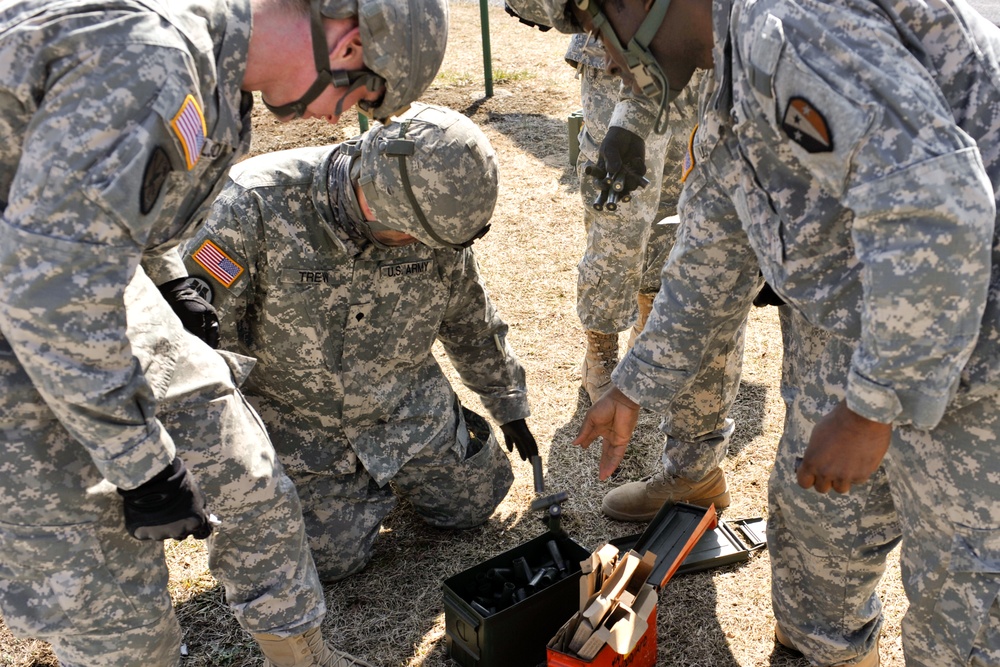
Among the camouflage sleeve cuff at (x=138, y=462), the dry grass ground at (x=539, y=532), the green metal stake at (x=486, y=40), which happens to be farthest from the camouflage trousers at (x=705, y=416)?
the green metal stake at (x=486, y=40)

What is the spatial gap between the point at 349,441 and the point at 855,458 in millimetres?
2259

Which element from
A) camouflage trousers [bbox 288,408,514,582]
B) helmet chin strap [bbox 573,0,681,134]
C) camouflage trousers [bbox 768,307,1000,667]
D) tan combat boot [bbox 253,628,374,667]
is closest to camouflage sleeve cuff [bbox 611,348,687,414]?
camouflage trousers [bbox 768,307,1000,667]

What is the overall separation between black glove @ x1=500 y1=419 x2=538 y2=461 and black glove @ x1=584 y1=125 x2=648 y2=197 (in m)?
1.21

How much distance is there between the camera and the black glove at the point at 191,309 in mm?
3160

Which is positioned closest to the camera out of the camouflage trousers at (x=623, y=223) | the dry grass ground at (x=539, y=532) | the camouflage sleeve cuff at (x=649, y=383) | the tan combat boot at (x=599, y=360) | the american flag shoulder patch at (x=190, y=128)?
the american flag shoulder patch at (x=190, y=128)

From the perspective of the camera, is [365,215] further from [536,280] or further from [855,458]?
[536,280]

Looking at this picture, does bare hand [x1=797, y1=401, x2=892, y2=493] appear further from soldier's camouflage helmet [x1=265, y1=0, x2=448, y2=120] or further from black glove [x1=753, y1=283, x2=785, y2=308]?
soldier's camouflage helmet [x1=265, y1=0, x2=448, y2=120]

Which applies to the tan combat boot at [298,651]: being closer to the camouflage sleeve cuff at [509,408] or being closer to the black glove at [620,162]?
the camouflage sleeve cuff at [509,408]

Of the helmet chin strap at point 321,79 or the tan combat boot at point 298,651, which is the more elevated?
the helmet chin strap at point 321,79

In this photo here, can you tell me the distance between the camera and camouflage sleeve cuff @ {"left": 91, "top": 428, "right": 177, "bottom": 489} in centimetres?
239

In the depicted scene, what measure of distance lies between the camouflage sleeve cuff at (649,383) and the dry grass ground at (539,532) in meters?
1.11

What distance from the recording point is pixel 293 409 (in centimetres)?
387

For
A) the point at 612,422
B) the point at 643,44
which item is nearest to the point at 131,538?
the point at 612,422

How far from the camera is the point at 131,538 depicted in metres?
2.72
